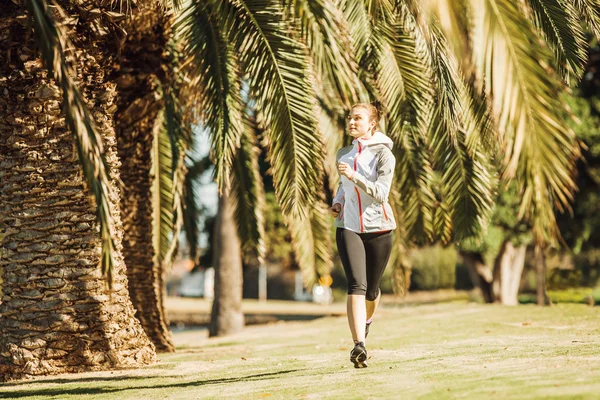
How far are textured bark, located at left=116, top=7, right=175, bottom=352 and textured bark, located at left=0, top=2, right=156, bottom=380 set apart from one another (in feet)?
5.74

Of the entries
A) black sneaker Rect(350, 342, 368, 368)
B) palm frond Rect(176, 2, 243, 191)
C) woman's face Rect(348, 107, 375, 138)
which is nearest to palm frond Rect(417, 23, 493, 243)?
woman's face Rect(348, 107, 375, 138)

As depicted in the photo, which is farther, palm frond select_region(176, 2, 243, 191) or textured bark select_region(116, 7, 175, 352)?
textured bark select_region(116, 7, 175, 352)

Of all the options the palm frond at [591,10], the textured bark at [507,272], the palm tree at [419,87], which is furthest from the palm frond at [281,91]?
the textured bark at [507,272]

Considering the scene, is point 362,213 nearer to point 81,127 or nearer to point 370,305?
point 370,305

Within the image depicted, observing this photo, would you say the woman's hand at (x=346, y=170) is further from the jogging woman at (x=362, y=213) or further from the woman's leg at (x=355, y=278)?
the woman's leg at (x=355, y=278)

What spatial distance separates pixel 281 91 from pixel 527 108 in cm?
A: 336

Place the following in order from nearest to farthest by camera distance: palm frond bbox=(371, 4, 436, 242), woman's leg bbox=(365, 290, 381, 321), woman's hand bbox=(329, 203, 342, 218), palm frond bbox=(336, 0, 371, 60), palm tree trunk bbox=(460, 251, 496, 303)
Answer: woman's hand bbox=(329, 203, 342, 218) → woman's leg bbox=(365, 290, 381, 321) → palm frond bbox=(336, 0, 371, 60) → palm frond bbox=(371, 4, 436, 242) → palm tree trunk bbox=(460, 251, 496, 303)

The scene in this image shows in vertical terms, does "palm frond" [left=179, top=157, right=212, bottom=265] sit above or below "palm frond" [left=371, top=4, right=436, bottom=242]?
below

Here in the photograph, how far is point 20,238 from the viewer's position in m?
7.77

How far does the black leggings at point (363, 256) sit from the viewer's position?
602 centimetres

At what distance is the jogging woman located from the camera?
19.7 feet

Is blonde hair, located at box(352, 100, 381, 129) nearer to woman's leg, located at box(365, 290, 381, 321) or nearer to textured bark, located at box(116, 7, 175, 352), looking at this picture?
woman's leg, located at box(365, 290, 381, 321)

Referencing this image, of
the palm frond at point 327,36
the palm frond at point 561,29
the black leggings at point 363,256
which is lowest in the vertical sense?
the black leggings at point 363,256

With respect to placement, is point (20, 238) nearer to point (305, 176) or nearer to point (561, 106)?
point (305, 176)
